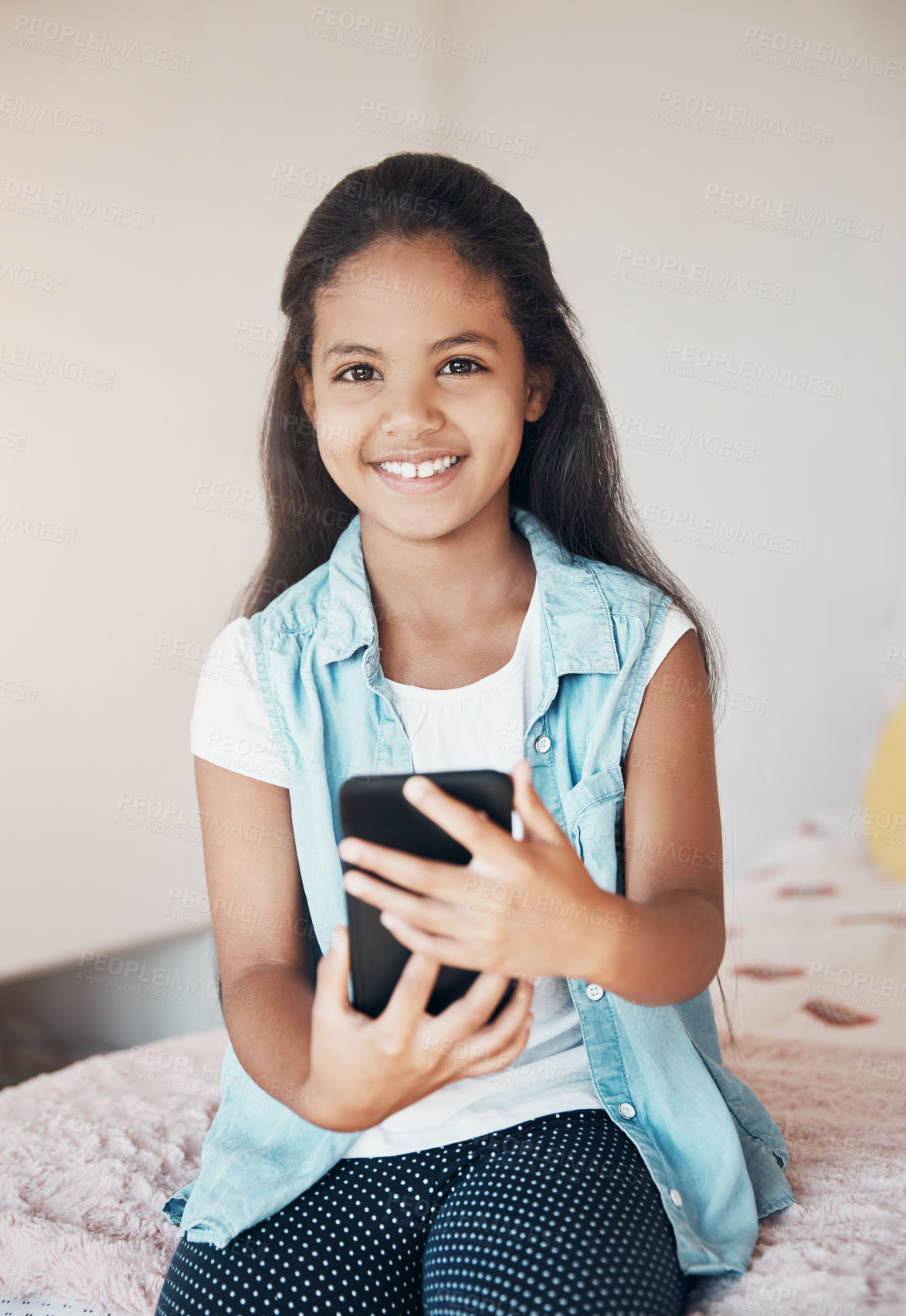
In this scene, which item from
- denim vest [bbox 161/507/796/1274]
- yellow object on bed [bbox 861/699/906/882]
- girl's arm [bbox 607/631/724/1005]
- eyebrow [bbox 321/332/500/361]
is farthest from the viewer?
yellow object on bed [bbox 861/699/906/882]

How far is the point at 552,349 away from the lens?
1.11m

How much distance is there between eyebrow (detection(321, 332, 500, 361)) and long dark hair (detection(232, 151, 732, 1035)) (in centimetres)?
6

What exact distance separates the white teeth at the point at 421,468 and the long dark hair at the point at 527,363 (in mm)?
164

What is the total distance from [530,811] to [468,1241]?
0.33m

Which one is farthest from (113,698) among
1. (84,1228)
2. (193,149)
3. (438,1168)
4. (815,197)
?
(815,197)

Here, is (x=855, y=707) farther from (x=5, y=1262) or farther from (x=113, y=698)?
(x=5, y=1262)

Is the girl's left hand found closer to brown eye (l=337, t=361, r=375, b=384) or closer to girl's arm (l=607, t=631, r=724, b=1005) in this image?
girl's arm (l=607, t=631, r=724, b=1005)

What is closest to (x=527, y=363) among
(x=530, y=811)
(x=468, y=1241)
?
(x=530, y=811)

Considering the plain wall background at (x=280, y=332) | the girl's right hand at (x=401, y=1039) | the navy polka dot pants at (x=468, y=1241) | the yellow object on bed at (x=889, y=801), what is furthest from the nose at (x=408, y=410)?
the yellow object on bed at (x=889, y=801)

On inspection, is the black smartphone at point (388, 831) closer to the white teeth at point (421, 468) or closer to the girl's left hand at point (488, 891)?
the girl's left hand at point (488, 891)

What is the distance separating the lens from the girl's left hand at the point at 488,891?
664mm

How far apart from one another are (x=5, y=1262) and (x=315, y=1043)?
0.43m

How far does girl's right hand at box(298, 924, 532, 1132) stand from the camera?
71 cm

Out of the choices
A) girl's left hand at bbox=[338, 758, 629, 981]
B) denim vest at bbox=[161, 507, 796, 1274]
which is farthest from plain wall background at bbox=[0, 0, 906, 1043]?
girl's left hand at bbox=[338, 758, 629, 981]
